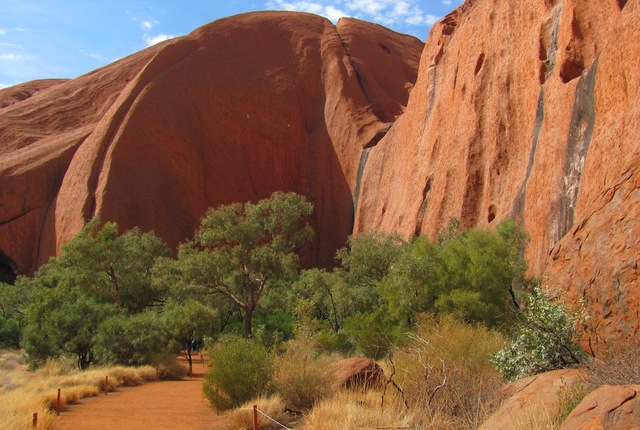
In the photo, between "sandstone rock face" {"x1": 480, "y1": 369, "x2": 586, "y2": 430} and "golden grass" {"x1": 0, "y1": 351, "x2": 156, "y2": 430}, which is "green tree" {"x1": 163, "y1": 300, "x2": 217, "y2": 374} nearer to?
"golden grass" {"x1": 0, "y1": 351, "x2": 156, "y2": 430}

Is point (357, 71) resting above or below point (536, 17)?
above

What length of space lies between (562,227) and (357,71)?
138 feet

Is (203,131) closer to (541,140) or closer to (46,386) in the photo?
(541,140)

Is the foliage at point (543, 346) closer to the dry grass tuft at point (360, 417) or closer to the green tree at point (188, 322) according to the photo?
the dry grass tuft at point (360, 417)

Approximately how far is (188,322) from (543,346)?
676 inches

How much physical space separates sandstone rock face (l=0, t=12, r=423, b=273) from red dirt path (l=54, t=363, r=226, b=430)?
1032 inches

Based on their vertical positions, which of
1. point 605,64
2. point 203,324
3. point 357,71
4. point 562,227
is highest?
point 357,71

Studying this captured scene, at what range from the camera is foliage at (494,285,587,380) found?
28.1 feet

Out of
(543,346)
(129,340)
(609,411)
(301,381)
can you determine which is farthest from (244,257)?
(609,411)

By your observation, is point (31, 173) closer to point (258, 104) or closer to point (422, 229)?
point (258, 104)

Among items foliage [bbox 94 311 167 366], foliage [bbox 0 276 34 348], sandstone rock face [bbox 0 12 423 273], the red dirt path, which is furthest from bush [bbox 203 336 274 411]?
sandstone rock face [bbox 0 12 423 273]

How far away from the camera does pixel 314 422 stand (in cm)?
862

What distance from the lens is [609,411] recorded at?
16.0 ft

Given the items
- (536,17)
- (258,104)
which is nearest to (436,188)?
(536,17)
